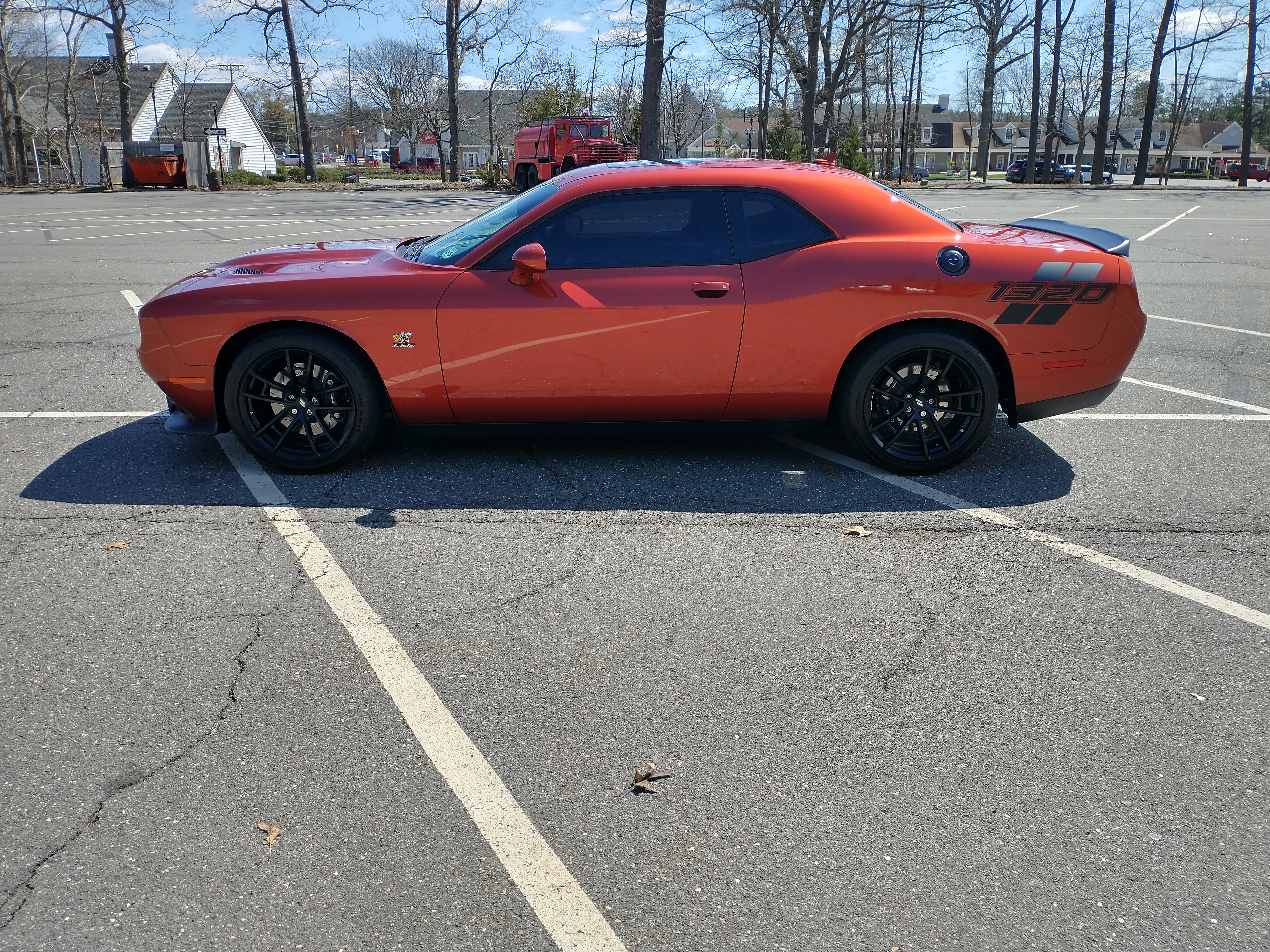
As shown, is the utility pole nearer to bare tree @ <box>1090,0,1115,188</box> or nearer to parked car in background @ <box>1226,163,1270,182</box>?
bare tree @ <box>1090,0,1115,188</box>

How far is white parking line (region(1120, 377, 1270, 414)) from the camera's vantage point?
6.50 meters

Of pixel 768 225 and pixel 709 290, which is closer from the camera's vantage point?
pixel 709 290

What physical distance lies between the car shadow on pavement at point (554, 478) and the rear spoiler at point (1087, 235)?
1126 mm

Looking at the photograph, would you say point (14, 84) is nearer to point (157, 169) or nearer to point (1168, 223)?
point (157, 169)

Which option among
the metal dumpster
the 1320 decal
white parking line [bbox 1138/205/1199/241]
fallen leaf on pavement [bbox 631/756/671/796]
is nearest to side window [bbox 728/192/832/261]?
the 1320 decal

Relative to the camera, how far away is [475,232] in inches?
209

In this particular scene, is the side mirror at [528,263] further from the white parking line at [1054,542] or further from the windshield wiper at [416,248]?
the white parking line at [1054,542]

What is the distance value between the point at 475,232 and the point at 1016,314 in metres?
2.77

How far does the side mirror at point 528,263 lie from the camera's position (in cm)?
480

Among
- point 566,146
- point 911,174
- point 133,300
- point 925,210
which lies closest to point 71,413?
point 133,300

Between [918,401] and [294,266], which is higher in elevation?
[294,266]

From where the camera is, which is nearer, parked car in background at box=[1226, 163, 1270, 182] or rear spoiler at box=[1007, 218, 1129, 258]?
rear spoiler at box=[1007, 218, 1129, 258]

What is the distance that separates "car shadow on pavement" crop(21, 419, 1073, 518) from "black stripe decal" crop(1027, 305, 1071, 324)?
2.63ft

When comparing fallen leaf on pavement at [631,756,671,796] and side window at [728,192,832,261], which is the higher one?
side window at [728,192,832,261]
